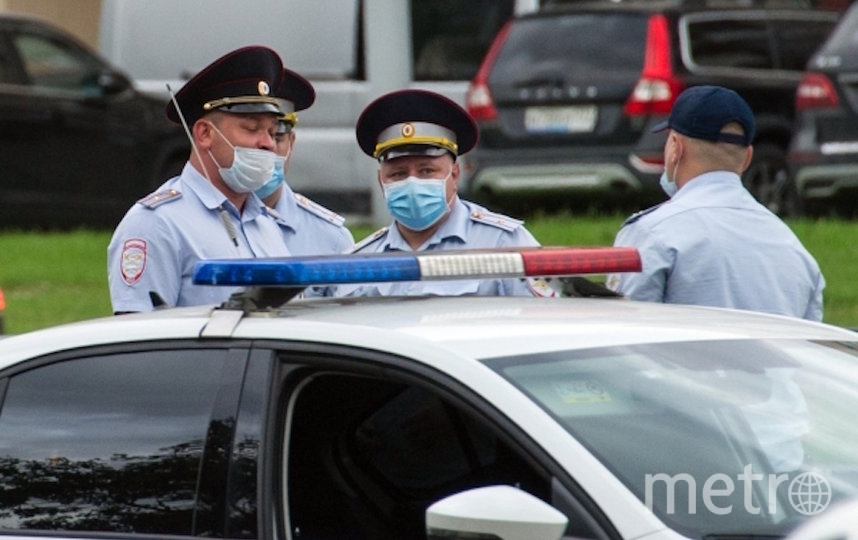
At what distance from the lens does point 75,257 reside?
546 inches

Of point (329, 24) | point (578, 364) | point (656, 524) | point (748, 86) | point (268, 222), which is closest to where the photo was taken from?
point (656, 524)

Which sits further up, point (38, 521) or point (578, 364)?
point (578, 364)

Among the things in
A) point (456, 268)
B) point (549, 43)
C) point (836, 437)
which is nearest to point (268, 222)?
point (456, 268)

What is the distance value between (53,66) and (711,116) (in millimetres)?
10577

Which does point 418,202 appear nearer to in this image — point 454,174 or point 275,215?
point 454,174

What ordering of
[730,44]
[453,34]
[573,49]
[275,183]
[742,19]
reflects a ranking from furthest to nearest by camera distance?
1. [453,34]
2. [742,19]
3. [730,44]
4. [573,49]
5. [275,183]

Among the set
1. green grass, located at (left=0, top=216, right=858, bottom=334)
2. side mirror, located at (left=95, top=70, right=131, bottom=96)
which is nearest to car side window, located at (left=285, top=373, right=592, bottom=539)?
green grass, located at (left=0, top=216, right=858, bottom=334)

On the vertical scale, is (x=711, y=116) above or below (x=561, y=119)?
above

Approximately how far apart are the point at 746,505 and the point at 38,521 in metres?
1.41

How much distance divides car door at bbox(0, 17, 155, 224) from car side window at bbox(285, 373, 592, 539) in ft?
38.2

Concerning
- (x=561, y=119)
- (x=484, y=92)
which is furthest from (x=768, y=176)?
(x=484, y=92)

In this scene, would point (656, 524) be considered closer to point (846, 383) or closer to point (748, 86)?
point (846, 383)

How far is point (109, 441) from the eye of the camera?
4.39 meters

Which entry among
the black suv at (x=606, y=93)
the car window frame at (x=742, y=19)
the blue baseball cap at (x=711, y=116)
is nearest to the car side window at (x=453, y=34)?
the black suv at (x=606, y=93)
